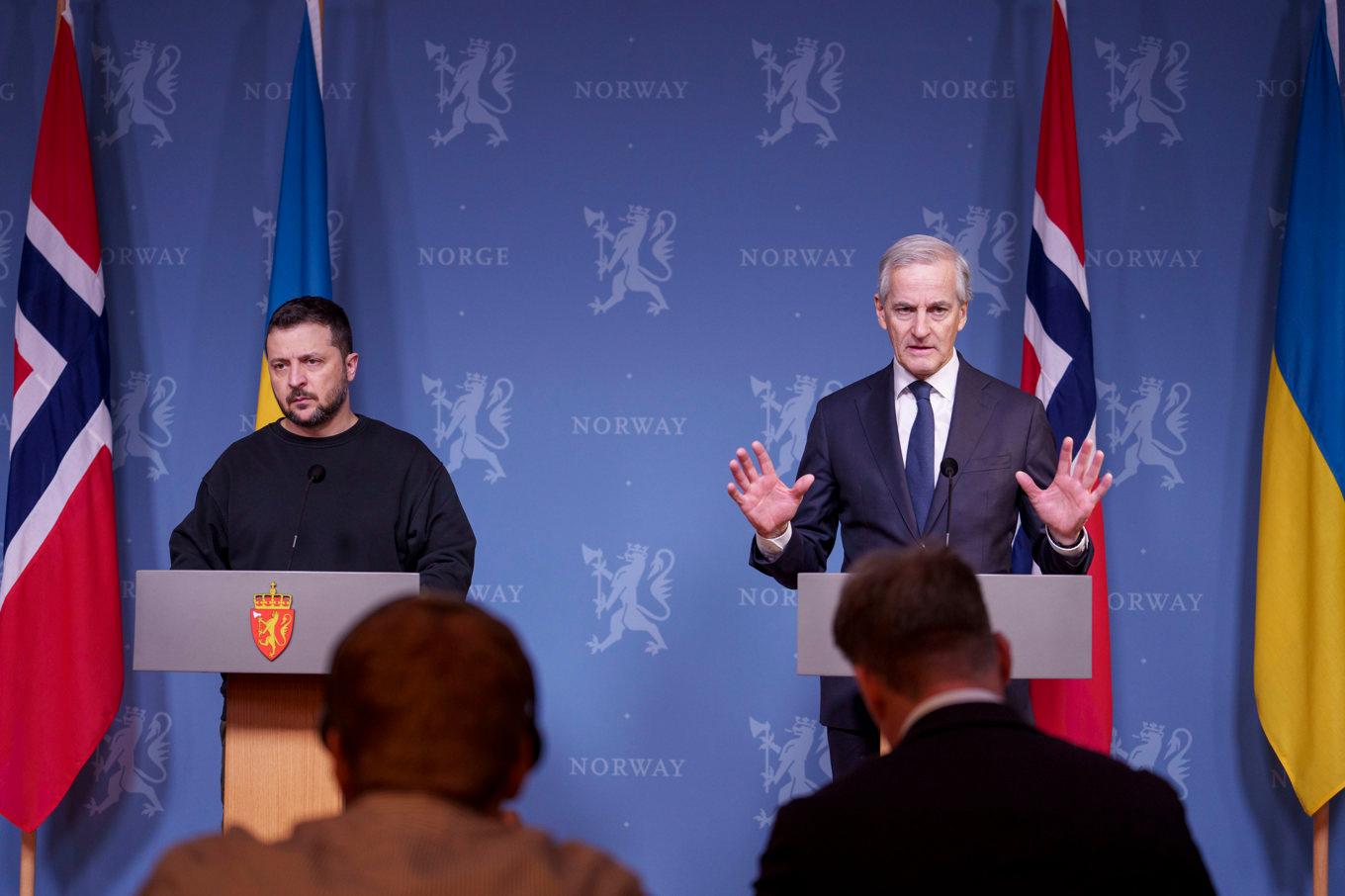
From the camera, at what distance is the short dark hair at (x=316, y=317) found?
3.75 m

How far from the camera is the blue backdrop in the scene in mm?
4793

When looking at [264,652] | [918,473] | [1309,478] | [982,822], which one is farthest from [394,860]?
[1309,478]

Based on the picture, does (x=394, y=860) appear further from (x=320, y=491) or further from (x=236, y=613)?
(x=320, y=491)

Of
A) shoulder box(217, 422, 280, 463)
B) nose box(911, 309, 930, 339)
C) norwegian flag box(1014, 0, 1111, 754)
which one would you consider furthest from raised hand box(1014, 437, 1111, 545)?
shoulder box(217, 422, 280, 463)

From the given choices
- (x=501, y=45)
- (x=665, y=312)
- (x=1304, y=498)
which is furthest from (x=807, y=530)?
(x=501, y=45)

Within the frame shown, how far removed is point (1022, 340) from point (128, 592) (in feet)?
10.7

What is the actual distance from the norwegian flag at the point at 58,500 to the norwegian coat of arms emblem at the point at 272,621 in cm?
194

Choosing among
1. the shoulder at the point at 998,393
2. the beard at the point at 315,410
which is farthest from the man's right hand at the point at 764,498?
the beard at the point at 315,410

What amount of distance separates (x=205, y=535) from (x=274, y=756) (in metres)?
0.76

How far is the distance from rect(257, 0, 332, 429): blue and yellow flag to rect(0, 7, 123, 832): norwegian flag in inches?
23.8

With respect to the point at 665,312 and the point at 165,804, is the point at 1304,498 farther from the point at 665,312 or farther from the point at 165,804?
the point at 165,804

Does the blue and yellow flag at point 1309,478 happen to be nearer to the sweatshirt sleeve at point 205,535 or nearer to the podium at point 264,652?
the podium at point 264,652

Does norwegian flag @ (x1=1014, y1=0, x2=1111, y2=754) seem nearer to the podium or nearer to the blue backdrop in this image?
the blue backdrop

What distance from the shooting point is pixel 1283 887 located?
15.4 ft
